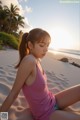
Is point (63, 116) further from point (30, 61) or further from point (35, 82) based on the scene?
point (30, 61)

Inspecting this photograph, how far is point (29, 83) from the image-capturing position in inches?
104

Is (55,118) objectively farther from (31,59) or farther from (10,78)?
(10,78)

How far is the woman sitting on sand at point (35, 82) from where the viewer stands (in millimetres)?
2570

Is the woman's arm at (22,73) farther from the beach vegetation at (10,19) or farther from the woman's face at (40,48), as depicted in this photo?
the beach vegetation at (10,19)

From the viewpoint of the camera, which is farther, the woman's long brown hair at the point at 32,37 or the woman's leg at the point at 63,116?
the woman's long brown hair at the point at 32,37

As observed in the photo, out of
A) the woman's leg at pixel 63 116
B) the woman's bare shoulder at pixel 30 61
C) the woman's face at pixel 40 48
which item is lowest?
the woman's leg at pixel 63 116

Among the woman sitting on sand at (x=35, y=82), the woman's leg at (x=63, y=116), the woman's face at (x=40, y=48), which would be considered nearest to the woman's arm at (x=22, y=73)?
the woman sitting on sand at (x=35, y=82)

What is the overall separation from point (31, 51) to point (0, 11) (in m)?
38.8

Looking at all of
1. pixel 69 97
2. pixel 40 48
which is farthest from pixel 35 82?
pixel 69 97

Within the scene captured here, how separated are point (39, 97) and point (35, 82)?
187mm

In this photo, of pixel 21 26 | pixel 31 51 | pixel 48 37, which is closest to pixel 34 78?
pixel 31 51

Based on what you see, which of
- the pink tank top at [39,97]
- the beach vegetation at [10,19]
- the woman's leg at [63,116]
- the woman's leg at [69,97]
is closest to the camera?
the woman's leg at [63,116]

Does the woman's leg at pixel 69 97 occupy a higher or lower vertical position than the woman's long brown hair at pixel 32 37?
lower

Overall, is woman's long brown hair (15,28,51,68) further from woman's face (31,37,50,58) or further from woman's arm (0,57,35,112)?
woman's arm (0,57,35,112)
